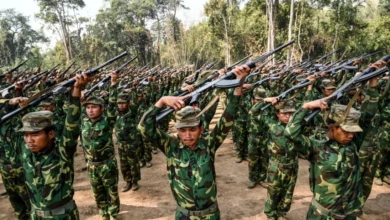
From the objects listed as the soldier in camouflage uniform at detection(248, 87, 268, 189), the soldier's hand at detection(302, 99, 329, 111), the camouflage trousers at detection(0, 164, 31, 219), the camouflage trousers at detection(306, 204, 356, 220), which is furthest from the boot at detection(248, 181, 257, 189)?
the camouflage trousers at detection(0, 164, 31, 219)

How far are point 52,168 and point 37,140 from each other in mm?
386

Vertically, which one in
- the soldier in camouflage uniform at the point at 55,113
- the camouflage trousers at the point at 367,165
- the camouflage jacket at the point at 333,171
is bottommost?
the camouflage trousers at the point at 367,165

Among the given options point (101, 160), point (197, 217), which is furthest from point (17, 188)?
point (197, 217)

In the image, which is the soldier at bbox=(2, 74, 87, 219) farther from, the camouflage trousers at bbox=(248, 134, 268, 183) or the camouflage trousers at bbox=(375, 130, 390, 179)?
the camouflage trousers at bbox=(375, 130, 390, 179)

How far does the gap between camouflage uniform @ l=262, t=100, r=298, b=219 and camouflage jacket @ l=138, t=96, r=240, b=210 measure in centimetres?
215

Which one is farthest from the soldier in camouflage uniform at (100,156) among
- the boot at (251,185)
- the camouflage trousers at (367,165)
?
the camouflage trousers at (367,165)

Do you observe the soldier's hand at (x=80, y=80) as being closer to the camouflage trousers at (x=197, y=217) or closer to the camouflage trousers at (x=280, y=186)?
the camouflage trousers at (x=197, y=217)

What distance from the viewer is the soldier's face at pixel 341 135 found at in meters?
3.27

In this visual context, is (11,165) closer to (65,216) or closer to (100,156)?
(100,156)

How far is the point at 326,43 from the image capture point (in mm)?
31641

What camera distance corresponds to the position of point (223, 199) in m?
6.32

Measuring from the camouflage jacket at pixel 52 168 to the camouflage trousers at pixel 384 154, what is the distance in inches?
252

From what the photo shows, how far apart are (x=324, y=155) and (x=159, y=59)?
152 feet

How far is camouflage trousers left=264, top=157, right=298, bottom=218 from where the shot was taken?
199 inches
